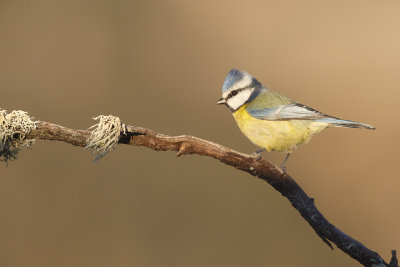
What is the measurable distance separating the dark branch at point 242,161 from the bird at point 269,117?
0.96 ft

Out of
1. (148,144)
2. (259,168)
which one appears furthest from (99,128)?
(259,168)

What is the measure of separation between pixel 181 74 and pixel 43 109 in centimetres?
94

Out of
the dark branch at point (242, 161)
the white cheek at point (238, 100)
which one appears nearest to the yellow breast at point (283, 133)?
the white cheek at point (238, 100)

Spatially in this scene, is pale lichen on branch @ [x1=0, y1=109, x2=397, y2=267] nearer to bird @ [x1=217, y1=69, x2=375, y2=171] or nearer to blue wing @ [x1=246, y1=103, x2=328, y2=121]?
bird @ [x1=217, y1=69, x2=375, y2=171]

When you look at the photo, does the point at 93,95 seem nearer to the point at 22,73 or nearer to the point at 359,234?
the point at 22,73

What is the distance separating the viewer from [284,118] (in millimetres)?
1788

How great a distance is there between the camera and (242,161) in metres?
1.29

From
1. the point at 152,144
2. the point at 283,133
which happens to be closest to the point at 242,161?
the point at 152,144

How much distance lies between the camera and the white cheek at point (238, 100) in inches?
76.4

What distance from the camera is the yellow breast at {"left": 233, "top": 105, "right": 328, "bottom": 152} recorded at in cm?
173

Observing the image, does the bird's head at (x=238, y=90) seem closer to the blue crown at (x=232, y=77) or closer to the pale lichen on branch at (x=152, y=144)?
the blue crown at (x=232, y=77)

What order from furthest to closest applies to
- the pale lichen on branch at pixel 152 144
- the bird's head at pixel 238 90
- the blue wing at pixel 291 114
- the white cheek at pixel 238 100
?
1. the white cheek at pixel 238 100
2. the bird's head at pixel 238 90
3. the blue wing at pixel 291 114
4. the pale lichen on branch at pixel 152 144

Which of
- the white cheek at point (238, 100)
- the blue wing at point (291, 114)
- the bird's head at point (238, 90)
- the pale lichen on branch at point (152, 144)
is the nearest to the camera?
the pale lichen on branch at point (152, 144)

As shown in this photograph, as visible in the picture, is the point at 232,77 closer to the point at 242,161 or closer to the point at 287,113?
the point at 287,113
